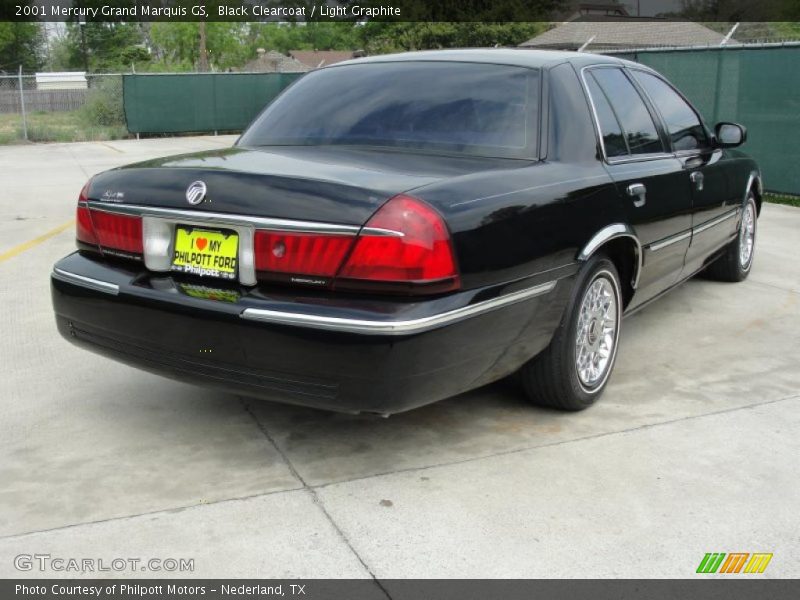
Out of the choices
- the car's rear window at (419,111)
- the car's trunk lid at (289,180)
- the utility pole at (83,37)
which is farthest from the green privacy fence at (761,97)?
the utility pole at (83,37)

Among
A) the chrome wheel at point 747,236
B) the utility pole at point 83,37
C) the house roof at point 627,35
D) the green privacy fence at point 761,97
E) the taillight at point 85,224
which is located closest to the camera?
the taillight at point 85,224

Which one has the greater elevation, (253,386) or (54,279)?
(54,279)

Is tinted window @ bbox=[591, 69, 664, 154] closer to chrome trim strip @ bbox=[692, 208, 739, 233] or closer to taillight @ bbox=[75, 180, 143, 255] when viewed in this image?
chrome trim strip @ bbox=[692, 208, 739, 233]

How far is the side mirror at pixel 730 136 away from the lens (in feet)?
18.1

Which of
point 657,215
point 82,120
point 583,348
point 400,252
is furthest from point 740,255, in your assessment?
point 82,120

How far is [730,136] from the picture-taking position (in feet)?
18.1

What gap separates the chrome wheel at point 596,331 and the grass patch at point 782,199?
25.5ft

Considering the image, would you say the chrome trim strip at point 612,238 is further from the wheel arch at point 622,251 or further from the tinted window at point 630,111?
the tinted window at point 630,111

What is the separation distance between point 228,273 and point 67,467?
991 millimetres

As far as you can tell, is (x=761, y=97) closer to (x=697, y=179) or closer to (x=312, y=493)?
(x=697, y=179)

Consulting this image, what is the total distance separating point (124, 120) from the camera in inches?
1038

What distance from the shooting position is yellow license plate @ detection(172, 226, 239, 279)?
329 centimetres

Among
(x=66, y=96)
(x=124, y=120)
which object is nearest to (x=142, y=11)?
(x=66, y=96)

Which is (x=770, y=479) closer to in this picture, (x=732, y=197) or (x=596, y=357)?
(x=596, y=357)
